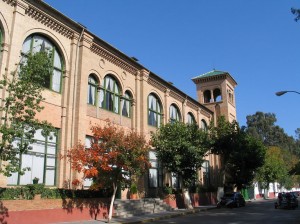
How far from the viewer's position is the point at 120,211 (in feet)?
76.7

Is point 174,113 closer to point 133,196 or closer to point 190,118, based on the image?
point 190,118

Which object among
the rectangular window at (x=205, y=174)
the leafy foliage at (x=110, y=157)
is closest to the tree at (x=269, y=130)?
the rectangular window at (x=205, y=174)

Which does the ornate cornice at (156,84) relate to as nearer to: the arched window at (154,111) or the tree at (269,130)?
the arched window at (154,111)

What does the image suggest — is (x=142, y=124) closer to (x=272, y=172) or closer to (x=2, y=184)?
(x=2, y=184)

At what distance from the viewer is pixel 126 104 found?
30281mm

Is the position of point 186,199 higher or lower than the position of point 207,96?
lower

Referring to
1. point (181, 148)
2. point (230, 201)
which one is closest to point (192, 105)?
point (230, 201)

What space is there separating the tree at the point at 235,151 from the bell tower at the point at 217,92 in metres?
9.39

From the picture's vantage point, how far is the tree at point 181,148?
28969 mm

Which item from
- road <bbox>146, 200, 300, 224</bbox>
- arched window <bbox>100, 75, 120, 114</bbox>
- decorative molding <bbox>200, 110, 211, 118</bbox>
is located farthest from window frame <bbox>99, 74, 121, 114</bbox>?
decorative molding <bbox>200, 110, 211, 118</bbox>

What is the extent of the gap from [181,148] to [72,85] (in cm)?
1066

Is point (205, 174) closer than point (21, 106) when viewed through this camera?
No

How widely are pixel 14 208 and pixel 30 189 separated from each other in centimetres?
147

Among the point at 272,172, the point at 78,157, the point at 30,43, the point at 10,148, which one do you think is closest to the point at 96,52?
the point at 30,43
